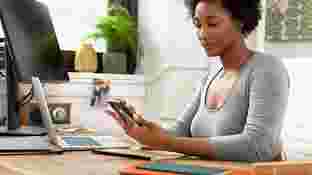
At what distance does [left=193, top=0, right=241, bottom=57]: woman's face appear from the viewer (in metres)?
1.62

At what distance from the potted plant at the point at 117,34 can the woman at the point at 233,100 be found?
4.80ft

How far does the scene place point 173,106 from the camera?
10.8 ft

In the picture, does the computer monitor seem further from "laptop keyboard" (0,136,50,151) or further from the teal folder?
the teal folder

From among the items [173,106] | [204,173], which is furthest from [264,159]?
[173,106]

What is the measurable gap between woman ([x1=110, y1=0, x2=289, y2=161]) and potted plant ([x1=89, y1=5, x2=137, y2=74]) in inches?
57.6

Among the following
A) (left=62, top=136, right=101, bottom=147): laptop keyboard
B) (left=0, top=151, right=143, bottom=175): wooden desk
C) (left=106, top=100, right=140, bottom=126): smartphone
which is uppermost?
(left=106, top=100, right=140, bottom=126): smartphone

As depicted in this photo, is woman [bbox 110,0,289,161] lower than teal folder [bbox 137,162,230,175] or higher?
higher

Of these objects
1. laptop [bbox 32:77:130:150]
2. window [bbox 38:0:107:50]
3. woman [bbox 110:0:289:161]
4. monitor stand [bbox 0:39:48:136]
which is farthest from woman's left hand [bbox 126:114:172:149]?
window [bbox 38:0:107:50]

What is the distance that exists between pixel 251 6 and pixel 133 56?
169cm

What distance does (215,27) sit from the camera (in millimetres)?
1619

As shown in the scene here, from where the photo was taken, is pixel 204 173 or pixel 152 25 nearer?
pixel 204 173

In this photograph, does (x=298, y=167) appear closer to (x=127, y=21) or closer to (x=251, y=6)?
(x=251, y=6)

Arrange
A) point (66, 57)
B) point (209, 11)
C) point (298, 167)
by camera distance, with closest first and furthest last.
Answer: point (298, 167), point (209, 11), point (66, 57)

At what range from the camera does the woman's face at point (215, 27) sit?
1.62 m
